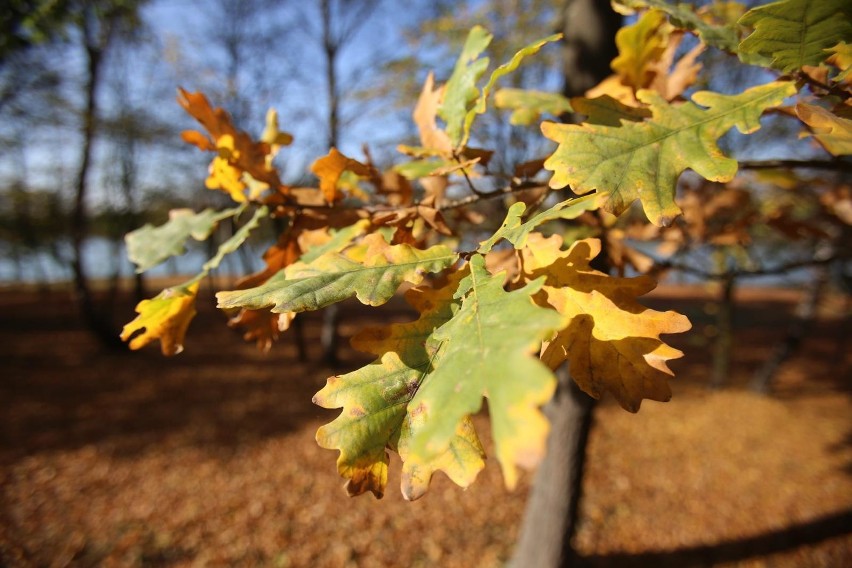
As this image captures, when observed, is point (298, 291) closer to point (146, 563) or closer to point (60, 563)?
point (146, 563)

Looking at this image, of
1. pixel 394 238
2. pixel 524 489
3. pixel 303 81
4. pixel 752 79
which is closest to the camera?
pixel 394 238

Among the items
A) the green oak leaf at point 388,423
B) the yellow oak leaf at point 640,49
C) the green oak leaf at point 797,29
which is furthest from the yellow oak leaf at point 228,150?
the green oak leaf at point 797,29

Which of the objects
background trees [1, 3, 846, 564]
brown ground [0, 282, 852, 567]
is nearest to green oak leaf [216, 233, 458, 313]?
background trees [1, 3, 846, 564]

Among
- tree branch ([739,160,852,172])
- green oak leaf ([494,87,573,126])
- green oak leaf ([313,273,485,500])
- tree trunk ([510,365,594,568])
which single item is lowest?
tree trunk ([510,365,594,568])

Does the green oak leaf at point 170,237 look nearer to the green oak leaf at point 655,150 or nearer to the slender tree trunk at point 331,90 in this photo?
the green oak leaf at point 655,150

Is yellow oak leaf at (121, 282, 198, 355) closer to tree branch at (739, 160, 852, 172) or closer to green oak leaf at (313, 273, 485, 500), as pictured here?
green oak leaf at (313, 273, 485, 500)

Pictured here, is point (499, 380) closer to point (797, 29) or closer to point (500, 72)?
point (500, 72)

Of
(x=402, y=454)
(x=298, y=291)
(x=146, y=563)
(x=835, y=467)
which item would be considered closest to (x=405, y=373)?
(x=402, y=454)

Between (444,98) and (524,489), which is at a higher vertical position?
(444,98)
